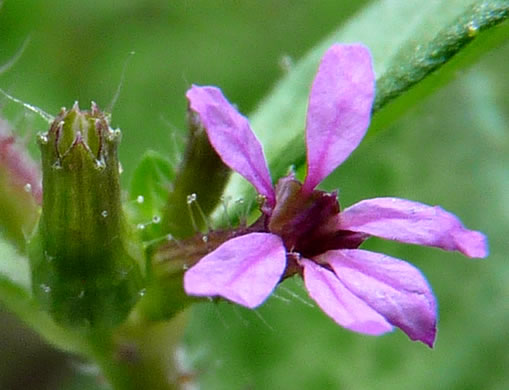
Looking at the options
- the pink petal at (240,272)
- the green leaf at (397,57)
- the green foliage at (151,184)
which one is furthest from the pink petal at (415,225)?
the green foliage at (151,184)

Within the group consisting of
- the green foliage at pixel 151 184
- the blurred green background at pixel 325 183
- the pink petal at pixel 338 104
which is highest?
the pink petal at pixel 338 104

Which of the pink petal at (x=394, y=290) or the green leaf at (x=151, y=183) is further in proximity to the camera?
the green leaf at (x=151, y=183)

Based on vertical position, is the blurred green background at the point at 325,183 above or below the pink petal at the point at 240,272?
below

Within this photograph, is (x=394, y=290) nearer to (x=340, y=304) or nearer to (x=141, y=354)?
(x=340, y=304)

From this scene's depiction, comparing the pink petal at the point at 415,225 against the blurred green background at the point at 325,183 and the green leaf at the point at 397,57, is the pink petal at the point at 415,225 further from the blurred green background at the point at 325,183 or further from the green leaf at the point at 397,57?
the blurred green background at the point at 325,183

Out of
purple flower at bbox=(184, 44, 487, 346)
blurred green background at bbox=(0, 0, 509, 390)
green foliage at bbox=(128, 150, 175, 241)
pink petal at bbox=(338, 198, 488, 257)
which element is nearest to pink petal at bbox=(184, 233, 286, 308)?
purple flower at bbox=(184, 44, 487, 346)

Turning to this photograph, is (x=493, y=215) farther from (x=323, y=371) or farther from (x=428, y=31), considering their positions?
(x=428, y=31)

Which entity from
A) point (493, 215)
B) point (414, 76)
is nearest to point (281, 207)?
point (414, 76)

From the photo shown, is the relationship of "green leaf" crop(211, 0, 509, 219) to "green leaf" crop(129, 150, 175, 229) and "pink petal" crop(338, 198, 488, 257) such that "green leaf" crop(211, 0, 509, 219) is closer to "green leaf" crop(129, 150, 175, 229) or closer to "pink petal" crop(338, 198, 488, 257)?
"green leaf" crop(129, 150, 175, 229)
